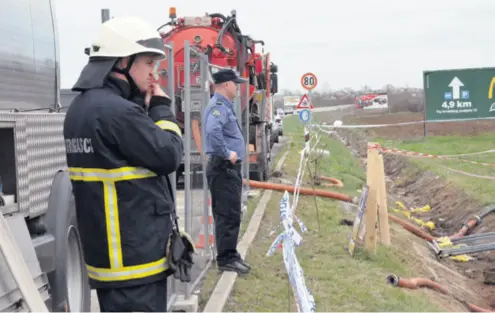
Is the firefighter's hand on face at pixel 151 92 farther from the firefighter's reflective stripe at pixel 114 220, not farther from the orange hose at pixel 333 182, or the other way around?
the orange hose at pixel 333 182

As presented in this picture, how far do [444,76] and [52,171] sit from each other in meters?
21.9

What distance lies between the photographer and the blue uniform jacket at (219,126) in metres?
6.98

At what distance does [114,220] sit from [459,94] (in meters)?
22.9

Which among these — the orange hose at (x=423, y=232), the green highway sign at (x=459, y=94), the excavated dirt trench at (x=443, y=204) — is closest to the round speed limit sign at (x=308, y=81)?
the excavated dirt trench at (x=443, y=204)

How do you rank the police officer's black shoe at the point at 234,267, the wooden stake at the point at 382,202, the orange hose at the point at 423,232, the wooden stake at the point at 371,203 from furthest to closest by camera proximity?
the orange hose at the point at 423,232 → the wooden stake at the point at 382,202 → the wooden stake at the point at 371,203 → the police officer's black shoe at the point at 234,267

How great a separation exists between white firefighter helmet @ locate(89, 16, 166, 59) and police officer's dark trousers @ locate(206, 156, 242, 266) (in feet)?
12.0

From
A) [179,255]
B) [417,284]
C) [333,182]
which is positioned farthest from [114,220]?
[333,182]

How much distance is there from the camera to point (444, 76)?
80.4ft

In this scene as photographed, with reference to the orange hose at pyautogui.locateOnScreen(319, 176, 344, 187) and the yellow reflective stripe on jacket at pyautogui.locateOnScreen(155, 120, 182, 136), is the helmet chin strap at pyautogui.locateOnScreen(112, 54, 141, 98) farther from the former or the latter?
the orange hose at pyautogui.locateOnScreen(319, 176, 344, 187)

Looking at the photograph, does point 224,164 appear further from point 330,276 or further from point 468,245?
point 468,245

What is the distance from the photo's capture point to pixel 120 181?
326 cm

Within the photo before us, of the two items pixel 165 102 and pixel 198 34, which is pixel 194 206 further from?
pixel 198 34

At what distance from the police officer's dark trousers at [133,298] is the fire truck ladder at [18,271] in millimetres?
345

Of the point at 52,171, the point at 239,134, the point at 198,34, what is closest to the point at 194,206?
the point at 239,134
